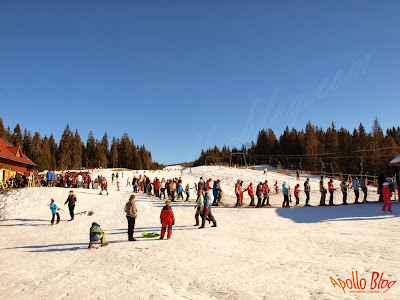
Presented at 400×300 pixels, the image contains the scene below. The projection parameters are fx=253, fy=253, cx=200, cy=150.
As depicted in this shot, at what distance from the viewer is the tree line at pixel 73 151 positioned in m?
80.9

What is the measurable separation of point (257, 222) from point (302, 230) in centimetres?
274

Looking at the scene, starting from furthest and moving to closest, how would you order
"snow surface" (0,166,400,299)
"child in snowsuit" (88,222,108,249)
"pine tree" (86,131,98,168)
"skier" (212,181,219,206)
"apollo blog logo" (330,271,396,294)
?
1. "pine tree" (86,131,98,168)
2. "skier" (212,181,219,206)
3. "child in snowsuit" (88,222,108,249)
4. "snow surface" (0,166,400,299)
5. "apollo blog logo" (330,271,396,294)

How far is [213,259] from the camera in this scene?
7.01 m

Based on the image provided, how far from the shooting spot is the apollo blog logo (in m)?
4.67

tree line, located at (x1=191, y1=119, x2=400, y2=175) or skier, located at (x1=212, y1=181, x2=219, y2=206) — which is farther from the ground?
tree line, located at (x1=191, y1=119, x2=400, y2=175)

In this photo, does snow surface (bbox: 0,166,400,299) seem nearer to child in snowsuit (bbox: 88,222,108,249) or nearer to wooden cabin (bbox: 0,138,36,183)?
child in snowsuit (bbox: 88,222,108,249)

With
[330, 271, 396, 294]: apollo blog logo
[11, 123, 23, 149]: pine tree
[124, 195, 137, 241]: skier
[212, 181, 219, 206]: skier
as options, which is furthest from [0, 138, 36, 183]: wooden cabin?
[11, 123, 23, 149]: pine tree

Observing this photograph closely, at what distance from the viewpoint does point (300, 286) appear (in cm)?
493

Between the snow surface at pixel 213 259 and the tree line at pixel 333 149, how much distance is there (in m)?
42.7

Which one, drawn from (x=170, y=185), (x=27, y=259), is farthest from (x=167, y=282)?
(x=170, y=185)

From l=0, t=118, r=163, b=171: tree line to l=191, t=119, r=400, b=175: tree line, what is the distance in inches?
2117

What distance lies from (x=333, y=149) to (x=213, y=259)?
80816mm

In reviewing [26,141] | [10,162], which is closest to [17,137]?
[26,141]

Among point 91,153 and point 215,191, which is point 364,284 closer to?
point 215,191
